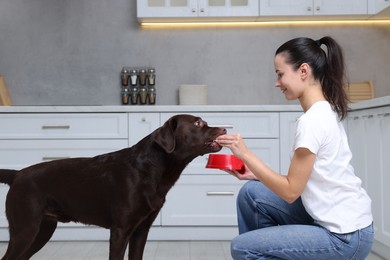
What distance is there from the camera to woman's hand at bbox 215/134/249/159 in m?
1.86

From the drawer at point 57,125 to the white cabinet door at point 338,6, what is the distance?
1.71 metres

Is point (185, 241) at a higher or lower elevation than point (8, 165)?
lower

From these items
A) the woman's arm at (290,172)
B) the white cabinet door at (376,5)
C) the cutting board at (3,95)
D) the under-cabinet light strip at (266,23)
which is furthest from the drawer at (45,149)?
the woman's arm at (290,172)

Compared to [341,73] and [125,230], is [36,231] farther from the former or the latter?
[341,73]

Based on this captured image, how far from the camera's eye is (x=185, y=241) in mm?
3963

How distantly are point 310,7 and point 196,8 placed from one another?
0.86 metres

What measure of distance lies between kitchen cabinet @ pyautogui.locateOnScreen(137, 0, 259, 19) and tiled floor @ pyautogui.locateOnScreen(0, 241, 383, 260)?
5.56ft

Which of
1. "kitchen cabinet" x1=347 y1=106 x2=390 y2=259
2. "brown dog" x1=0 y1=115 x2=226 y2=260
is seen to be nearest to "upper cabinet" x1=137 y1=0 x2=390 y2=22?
"kitchen cabinet" x1=347 y1=106 x2=390 y2=259

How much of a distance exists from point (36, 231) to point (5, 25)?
2.81 m

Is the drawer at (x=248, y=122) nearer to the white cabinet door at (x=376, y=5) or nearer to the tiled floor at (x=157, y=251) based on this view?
the tiled floor at (x=157, y=251)

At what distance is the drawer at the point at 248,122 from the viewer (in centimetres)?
397

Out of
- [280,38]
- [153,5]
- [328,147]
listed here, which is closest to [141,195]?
[328,147]

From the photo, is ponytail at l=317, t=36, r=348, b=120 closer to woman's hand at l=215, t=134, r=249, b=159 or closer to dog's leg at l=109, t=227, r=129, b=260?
woman's hand at l=215, t=134, r=249, b=159

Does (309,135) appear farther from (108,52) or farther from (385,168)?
(108,52)
